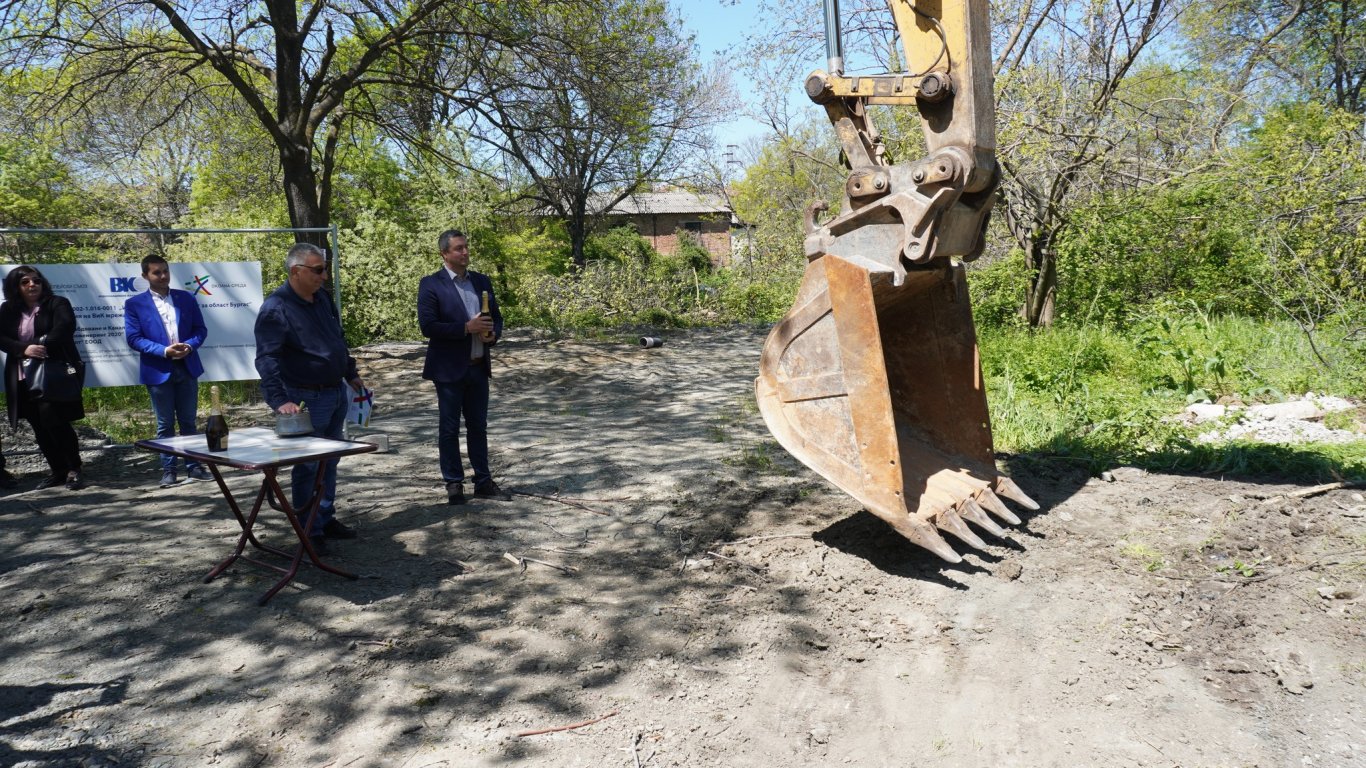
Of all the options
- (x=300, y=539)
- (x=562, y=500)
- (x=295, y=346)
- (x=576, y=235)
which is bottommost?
(x=562, y=500)

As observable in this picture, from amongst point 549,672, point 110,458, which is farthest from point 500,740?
point 110,458

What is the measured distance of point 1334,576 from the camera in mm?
4270

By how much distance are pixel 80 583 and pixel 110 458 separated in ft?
11.6

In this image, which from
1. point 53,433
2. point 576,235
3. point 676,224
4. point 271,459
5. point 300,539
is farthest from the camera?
point 676,224

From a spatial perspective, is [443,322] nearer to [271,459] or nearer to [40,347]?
[271,459]

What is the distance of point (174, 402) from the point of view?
681cm

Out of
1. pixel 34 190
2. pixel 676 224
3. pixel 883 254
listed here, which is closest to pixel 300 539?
pixel 883 254

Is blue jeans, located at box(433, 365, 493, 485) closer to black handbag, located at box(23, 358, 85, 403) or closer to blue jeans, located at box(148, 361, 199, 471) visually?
blue jeans, located at box(148, 361, 199, 471)

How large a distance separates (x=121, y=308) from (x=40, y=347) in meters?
1.33

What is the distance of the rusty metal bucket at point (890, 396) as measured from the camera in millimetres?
4270

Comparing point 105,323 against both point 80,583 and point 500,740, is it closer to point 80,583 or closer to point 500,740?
point 80,583

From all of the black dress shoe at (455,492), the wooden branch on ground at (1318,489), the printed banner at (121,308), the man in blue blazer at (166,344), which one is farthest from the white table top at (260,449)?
the wooden branch on ground at (1318,489)

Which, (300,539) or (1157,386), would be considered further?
(1157,386)

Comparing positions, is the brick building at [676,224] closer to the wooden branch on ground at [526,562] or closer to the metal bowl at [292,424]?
the wooden branch on ground at [526,562]
